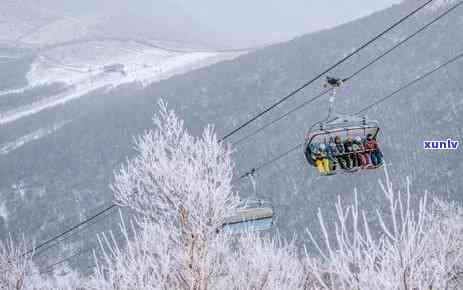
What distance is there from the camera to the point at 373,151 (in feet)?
54.4

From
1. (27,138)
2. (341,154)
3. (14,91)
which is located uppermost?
(14,91)

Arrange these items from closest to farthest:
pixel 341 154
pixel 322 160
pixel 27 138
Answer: pixel 341 154
pixel 322 160
pixel 27 138

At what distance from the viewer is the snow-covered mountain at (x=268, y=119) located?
69.1 m

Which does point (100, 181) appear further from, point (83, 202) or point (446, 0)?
point (446, 0)

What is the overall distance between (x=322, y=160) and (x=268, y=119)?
7386cm

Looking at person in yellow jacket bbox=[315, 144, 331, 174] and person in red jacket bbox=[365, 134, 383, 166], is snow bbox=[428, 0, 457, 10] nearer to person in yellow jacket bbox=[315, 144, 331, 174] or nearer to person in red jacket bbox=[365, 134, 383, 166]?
person in red jacket bbox=[365, 134, 383, 166]

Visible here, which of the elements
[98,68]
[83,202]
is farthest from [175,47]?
[83,202]

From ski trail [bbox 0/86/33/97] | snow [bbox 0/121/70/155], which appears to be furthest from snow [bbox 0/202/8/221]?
ski trail [bbox 0/86/33/97]

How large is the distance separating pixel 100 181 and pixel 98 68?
6035cm

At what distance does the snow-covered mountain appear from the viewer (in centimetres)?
6906

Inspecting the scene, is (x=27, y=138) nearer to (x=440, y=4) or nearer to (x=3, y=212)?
(x=3, y=212)

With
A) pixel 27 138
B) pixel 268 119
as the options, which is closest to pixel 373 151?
pixel 268 119

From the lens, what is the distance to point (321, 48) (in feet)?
330

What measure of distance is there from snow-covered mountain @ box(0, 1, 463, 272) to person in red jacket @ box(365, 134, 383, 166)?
4732 cm
